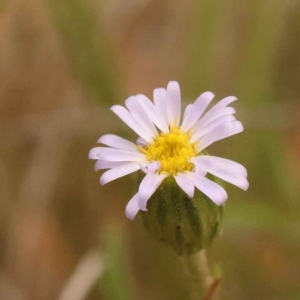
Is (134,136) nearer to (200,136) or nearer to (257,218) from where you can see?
(257,218)

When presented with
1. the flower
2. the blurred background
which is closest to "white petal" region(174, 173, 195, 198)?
the flower

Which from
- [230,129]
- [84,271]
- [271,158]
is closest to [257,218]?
[271,158]

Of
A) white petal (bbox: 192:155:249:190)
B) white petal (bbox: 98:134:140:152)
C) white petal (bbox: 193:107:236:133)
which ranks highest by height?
white petal (bbox: 193:107:236:133)

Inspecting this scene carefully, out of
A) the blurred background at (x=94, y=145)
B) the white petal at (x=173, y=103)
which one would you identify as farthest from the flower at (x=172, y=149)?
the blurred background at (x=94, y=145)

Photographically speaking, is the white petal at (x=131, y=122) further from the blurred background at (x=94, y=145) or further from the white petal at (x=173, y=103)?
the blurred background at (x=94, y=145)

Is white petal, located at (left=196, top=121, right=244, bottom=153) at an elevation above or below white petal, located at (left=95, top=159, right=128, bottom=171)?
above

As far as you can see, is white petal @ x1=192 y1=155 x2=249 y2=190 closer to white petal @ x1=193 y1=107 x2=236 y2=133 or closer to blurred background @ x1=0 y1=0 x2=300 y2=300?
white petal @ x1=193 y1=107 x2=236 y2=133

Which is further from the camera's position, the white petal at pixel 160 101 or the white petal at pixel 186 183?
the white petal at pixel 160 101
